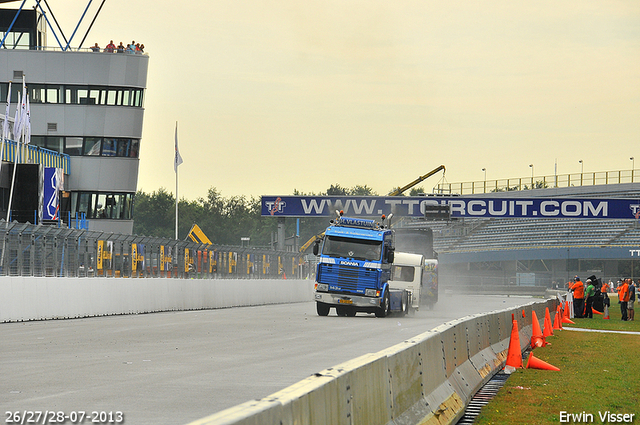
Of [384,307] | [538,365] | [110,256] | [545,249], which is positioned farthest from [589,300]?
[545,249]

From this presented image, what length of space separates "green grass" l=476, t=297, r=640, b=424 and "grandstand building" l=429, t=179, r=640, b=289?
64.2 m

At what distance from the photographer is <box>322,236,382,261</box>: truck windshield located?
1191 inches

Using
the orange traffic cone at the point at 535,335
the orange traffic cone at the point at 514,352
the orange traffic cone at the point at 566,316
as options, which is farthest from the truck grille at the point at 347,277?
the orange traffic cone at the point at 514,352

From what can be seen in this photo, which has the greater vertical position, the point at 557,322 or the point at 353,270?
the point at 353,270

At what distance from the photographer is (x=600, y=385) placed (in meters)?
12.9

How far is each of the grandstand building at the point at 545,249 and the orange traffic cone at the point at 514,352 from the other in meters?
68.0

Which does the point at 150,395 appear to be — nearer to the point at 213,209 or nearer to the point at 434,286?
the point at 434,286

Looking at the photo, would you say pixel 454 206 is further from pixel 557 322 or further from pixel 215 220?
pixel 215 220

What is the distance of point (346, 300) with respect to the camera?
30172 millimetres

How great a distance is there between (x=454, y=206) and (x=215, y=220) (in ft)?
325

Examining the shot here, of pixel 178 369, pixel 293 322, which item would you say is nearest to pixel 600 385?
pixel 178 369

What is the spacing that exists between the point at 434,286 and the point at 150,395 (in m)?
34.2

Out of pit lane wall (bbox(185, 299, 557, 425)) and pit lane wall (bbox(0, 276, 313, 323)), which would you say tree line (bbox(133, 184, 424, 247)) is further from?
pit lane wall (bbox(185, 299, 557, 425))

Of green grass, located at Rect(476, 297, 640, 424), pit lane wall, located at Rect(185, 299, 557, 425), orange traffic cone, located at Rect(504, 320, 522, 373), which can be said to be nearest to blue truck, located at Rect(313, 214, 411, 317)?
green grass, located at Rect(476, 297, 640, 424)
